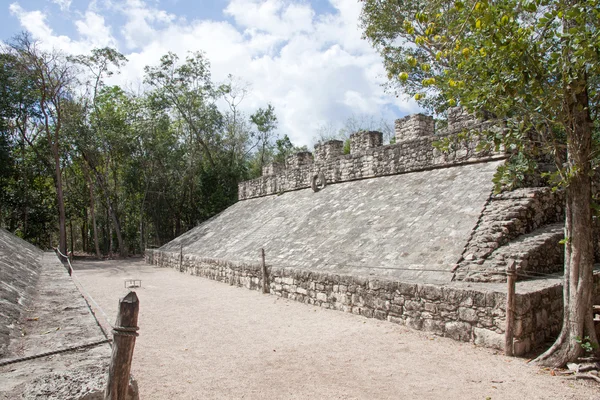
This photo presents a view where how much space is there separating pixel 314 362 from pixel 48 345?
136 inches

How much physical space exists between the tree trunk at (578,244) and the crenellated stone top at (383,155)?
4.29 m

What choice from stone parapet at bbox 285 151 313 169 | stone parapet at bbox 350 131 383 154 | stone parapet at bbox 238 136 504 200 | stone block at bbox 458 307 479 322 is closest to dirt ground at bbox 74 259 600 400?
stone block at bbox 458 307 479 322

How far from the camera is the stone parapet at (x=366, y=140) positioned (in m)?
12.6

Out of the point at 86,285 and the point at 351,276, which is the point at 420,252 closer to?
the point at 351,276

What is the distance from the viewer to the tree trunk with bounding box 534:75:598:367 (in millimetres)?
4508

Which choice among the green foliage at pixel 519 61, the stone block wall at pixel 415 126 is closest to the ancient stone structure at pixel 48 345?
the green foliage at pixel 519 61

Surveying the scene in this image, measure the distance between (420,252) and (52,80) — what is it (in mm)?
22028

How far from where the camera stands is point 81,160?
24781mm

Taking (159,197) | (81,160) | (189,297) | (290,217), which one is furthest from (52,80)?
(189,297)

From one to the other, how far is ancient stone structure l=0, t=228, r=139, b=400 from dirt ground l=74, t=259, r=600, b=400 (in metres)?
1.61

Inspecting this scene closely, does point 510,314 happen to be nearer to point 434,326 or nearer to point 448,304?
point 448,304

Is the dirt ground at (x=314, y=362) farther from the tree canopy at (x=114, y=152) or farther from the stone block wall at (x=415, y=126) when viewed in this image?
the tree canopy at (x=114, y=152)

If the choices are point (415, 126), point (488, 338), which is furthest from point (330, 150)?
point (488, 338)

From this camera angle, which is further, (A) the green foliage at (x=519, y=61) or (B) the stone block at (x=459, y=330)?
(B) the stone block at (x=459, y=330)
